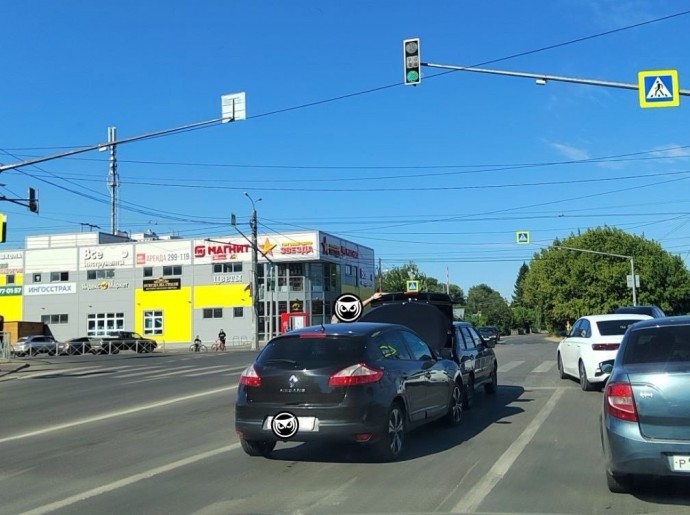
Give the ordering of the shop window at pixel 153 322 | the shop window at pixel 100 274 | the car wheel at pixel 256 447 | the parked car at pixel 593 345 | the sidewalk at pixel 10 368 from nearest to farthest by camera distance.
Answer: the car wheel at pixel 256 447
the parked car at pixel 593 345
the sidewalk at pixel 10 368
the shop window at pixel 153 322
the shop window at pixel 100 274

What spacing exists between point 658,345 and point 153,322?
6501 cm

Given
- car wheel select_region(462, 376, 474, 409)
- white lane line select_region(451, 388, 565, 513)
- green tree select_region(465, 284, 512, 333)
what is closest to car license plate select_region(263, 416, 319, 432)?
white lane line select_region(451, 388, 565, 513)

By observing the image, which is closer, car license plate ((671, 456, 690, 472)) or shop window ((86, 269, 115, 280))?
car license plate ((671, 456, 690, 472))

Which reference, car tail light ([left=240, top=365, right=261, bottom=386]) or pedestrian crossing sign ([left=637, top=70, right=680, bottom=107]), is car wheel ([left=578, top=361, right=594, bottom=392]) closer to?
pedestrian crossing sign ([left=637, top=70, right=680, bottom=107])

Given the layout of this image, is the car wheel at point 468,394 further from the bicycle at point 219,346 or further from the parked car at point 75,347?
the bicycle at point 219,346

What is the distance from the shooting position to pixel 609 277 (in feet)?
212

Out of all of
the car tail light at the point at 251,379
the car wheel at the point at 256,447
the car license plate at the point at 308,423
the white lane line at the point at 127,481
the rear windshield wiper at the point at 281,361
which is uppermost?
the rear windshield wiper at the point at 281,361

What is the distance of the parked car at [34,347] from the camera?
4975 centimetres

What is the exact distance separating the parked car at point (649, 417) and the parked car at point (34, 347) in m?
50.3

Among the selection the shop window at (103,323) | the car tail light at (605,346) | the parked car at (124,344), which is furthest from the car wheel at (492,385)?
the shop window at (103,323)

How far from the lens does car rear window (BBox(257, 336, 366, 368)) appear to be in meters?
7.85

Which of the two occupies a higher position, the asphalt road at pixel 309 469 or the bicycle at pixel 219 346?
the asphalt road at pixel 309 469

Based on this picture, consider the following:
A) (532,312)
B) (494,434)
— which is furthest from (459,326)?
(532,312)

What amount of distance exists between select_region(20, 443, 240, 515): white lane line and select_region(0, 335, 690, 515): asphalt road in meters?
0.02
